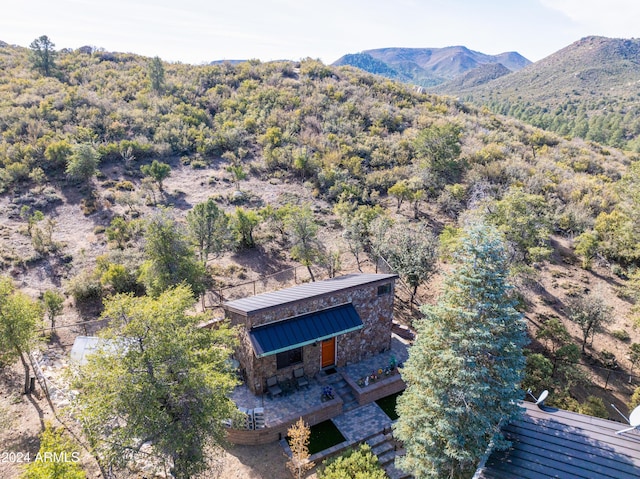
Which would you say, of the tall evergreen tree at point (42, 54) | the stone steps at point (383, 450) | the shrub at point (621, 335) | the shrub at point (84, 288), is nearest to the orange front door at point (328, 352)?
the stone steps at point (383, 450)

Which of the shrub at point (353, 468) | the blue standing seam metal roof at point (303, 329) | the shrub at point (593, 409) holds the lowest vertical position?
the shrub at point (593, 409)

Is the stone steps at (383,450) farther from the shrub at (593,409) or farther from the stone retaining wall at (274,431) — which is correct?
the shrub at (593,409)

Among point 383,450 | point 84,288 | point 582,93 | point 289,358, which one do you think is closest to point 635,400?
point 383,450

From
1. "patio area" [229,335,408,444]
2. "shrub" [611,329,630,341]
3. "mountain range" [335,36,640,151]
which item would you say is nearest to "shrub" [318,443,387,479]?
"patio area" [229,335,408,444]

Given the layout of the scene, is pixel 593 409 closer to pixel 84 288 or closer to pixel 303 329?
pixel 303 329

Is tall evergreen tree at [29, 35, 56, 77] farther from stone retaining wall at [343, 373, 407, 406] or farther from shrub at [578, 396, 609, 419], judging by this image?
shrub at [578, 396, 609, 419]
